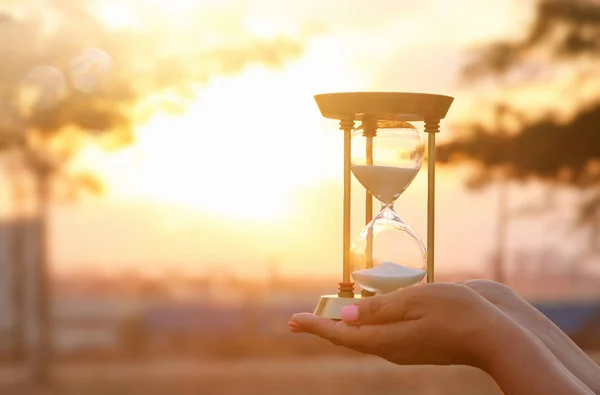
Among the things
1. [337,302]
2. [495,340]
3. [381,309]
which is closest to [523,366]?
[495,340]

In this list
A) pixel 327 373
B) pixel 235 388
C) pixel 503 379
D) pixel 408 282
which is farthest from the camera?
pixel 327 373

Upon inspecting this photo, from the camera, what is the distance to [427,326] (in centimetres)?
223

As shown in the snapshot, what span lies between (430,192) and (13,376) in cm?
1253

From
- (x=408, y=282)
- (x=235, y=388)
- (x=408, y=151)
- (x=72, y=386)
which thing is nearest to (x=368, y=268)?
(x=408, y=282)

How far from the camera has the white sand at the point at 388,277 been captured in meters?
2.72

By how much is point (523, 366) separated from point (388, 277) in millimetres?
666

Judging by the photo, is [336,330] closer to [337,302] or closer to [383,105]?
[337,302]

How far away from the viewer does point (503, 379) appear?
215 centimetres

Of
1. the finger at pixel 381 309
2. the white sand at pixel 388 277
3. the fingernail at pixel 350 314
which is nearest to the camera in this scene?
the finger at pixel 381 309

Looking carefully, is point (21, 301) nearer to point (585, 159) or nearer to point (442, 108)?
point (585, 159)

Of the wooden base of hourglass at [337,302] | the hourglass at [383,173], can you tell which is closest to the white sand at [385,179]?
the hourglass at [383,173]

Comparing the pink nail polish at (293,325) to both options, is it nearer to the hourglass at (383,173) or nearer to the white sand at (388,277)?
the hourglass at (383,173)

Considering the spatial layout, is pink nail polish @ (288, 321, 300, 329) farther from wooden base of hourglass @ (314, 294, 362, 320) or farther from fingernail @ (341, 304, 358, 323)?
fingernail @ (341, 304, 358, 323)

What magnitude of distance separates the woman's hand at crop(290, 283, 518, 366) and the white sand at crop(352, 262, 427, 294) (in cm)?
34
